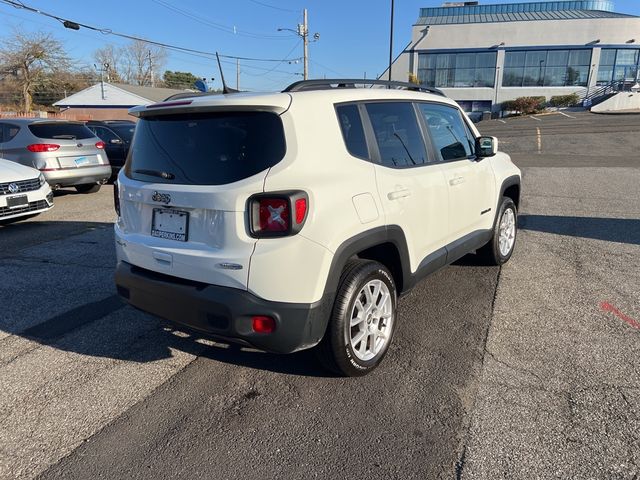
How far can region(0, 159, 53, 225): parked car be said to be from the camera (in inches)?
269

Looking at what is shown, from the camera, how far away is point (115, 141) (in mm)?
12430

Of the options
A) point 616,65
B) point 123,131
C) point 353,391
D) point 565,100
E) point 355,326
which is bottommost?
point 353,391

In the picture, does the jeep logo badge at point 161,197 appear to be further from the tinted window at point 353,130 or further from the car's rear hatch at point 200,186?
the tinted window at point 353,130

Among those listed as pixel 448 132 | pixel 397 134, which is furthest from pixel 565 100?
pixel 397 134

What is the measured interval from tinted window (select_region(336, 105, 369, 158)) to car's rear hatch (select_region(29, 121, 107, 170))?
787 centimetres

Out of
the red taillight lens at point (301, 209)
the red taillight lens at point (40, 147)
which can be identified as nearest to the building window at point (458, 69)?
the red taillight lens at point (40, 147)

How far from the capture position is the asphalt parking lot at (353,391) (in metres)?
2.38

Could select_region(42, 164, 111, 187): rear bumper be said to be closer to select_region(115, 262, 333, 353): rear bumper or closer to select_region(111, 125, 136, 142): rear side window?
select_region(111, 125, 136, 142): rear side window

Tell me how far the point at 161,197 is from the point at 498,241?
363cm

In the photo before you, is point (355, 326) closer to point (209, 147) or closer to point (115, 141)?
point (209, 147)

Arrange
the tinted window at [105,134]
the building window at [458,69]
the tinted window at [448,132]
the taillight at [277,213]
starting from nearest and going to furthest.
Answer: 1. the taillight at [277,213]
2. the tinted window at [448,132]
3. the tinted window at [105,134]
4. the building window at [458,69]

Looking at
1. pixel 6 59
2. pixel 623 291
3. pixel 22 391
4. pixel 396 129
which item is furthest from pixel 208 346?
pixel 6 59

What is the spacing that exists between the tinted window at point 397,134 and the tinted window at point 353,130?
0.17m

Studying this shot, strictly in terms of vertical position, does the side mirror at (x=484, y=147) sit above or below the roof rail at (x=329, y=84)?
below
